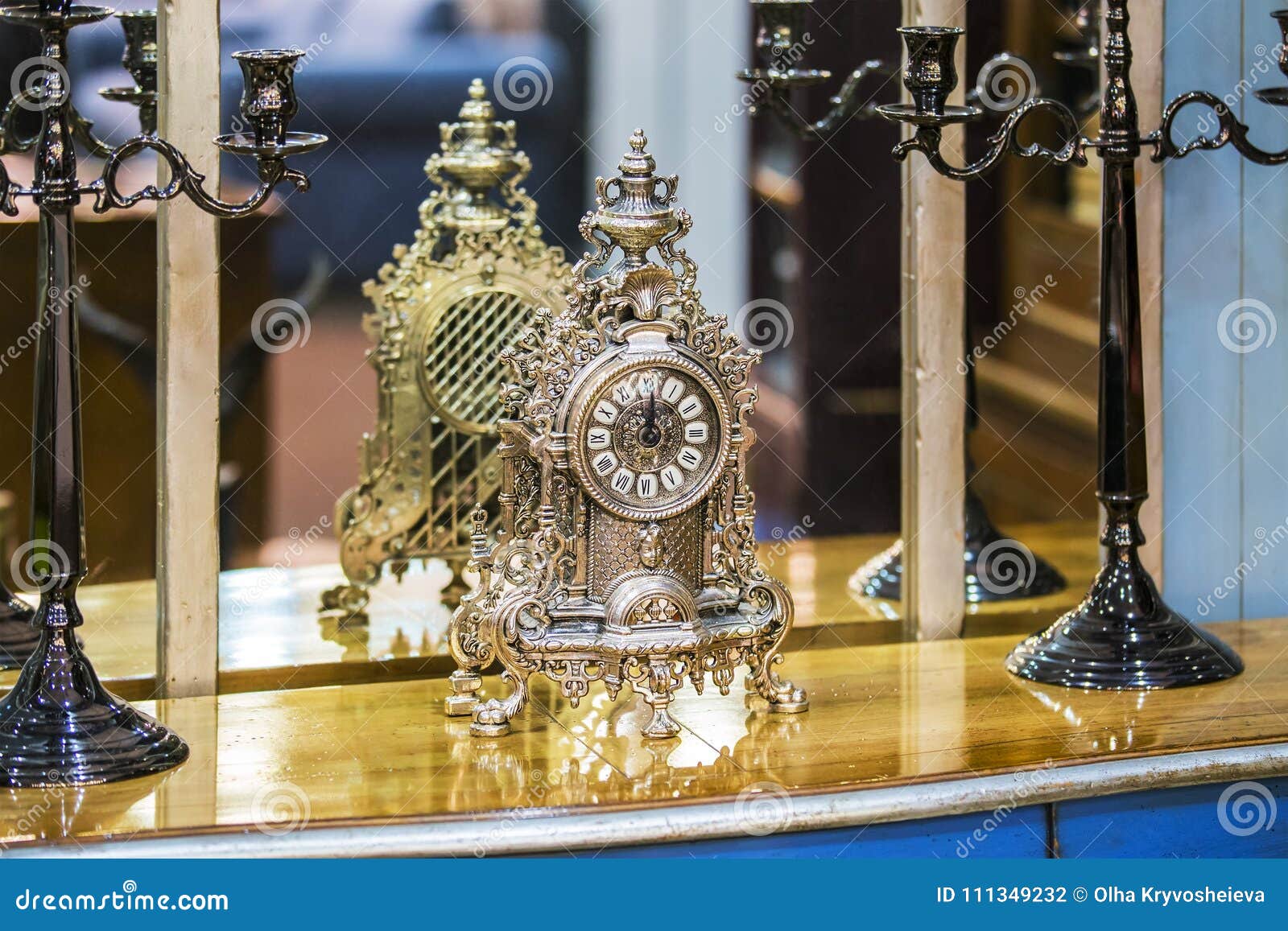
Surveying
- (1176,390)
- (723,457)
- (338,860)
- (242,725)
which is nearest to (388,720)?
(242,725)

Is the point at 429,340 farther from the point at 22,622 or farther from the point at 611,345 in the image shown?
the point at 22,622

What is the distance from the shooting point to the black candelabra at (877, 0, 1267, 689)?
4.04 m

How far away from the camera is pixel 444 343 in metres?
4.27

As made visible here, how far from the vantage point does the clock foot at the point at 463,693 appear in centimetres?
393

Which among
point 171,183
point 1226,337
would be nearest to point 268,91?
point 171,183

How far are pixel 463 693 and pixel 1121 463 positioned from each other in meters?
1.36

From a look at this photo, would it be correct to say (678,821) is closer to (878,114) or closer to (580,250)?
(580,250)

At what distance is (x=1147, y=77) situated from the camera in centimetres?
446

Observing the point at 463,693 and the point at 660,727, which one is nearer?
the point at 660,727

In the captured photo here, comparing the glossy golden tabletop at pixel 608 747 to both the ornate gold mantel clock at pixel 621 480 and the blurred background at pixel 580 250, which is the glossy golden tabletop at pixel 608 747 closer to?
the ornate gold mantel clock at pixel 621 480

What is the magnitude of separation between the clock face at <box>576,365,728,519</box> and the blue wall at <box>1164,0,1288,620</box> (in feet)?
4.26

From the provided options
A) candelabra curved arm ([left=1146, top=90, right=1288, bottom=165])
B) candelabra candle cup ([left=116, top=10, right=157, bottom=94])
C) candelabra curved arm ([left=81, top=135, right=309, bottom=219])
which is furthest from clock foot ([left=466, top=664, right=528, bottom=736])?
candelabra curved arm ([left=1146, top=90, right=1288, bottom=165])

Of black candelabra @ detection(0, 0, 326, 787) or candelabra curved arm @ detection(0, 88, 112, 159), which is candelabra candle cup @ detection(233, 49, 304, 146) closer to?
black candelabra @ detection(0, 0, 326, 787)

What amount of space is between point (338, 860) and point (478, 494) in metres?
1.10
